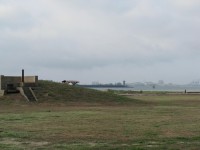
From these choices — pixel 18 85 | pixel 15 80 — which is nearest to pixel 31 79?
pixel 15 80

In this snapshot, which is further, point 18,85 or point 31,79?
point 31,79

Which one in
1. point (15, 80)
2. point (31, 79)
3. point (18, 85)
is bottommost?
point (18, 85)

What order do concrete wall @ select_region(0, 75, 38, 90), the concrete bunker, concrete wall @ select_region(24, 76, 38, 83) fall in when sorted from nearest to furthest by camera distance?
the concrete bunker
concrete wall @ select_region(0, 75, 38, 90)
concrete wall @ select_region(24, 76, 38, 83)

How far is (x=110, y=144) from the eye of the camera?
47.6ft

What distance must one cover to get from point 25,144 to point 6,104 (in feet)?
102

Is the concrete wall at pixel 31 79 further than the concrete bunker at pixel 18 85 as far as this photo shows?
Yes

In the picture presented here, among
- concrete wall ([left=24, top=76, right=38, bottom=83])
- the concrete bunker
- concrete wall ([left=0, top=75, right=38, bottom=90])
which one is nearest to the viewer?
the concrete bunker

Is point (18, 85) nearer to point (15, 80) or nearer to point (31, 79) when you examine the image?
point (15, 80)

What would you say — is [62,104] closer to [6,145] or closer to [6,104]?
[6,104]

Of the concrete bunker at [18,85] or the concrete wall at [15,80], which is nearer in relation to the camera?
the concrete bunker at [18,85]

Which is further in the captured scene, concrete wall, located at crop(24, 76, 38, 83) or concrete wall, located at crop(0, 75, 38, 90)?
concrete wall, located at crop(24, 76, 38, 83)

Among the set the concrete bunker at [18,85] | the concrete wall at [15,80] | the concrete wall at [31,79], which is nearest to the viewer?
the concrete bunker at [18,85]

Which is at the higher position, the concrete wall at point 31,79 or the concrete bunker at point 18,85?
the concrete wall at point 31,79

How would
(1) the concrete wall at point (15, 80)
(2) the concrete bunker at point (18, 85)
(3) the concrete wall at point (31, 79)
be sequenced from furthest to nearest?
(3) the concrete wall at point (31, 79) < (1) the concrete wall at point (15, 80) < (2) the concrete bunker at point (18, 85)
